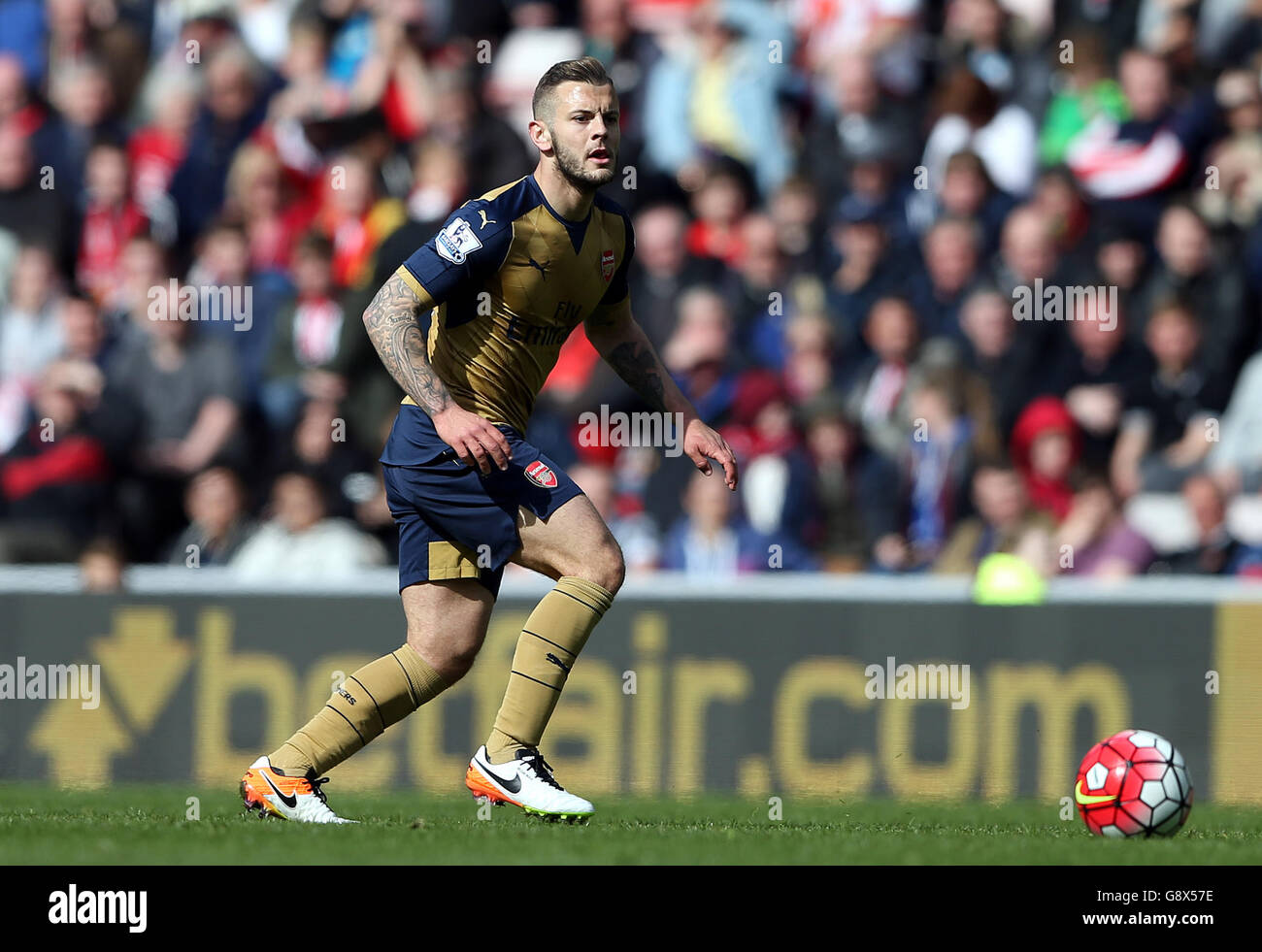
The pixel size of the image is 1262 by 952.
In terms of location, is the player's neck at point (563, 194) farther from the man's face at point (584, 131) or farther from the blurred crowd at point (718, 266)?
the blurred crowd at point (718, 266)

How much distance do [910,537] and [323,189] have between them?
4598mm

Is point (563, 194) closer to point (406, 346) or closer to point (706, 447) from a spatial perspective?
point (406, 346)

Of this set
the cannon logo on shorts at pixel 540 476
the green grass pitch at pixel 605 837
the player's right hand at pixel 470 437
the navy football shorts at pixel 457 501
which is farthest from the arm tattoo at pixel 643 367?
the green grass pitch at pixel 605 837

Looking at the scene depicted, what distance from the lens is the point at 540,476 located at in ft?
21.6

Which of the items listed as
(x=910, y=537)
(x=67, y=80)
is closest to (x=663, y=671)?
(x=910, y=537)

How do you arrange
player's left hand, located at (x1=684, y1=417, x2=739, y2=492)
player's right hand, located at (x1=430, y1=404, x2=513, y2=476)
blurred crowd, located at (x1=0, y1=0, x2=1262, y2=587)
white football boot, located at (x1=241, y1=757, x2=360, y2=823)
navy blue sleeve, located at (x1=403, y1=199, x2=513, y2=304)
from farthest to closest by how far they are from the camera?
blurred crowd, located at (x1=0, y1=0, x2=1262, y2=587), player's left hand, located at (x1=684, y1=417, x2=739, y2=492), white football boot, located at (x1=241, y1=757, x2=360, y2=823), navy blue sleeve, located at (x1=403, y1=199, x2=513, y2=304), player's right hand, located at (x1=430, y1=404, x2=513, y2=476)

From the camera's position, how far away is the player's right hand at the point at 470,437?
20.8 ft

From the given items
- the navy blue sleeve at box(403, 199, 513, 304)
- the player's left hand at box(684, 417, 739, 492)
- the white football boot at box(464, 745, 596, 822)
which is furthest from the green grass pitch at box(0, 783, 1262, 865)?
the navy blue sleeve at box(403, 199, 513, 304)

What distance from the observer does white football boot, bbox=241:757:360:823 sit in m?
6.65

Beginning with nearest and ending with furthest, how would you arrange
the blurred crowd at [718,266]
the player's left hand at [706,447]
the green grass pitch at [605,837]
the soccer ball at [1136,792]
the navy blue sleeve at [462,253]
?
the green grass pitch at [605,837] → the navy blue sleeve at [462,253] → the soccer ball at [1136,792] → the player's left hand at [706,447] → the blurred crowd at [718,266]

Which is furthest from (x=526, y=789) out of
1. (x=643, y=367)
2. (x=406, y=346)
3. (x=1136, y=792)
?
(x=1136, y=792)

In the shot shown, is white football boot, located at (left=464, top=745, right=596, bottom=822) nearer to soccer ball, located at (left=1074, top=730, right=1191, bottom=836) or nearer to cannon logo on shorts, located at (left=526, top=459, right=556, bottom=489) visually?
cannon logo on shorts, located at (left=526, top=459, right=556, bottom=489)

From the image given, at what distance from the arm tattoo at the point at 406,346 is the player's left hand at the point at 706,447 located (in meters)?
1.04

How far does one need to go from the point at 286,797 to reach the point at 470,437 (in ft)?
4.52
